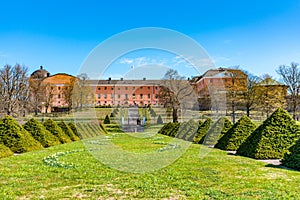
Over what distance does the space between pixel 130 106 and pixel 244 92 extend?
53.6 feet

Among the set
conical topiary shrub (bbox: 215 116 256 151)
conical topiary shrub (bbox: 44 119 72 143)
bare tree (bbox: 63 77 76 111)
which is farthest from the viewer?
bare tree (bbox: 63 77 76 111)

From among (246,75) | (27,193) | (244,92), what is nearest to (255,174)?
(27,193)

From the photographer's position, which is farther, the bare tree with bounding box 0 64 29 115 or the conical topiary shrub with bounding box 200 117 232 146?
the bare tree with bounding box 0 64 29 115

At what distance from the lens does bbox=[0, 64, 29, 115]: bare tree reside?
36.7 m

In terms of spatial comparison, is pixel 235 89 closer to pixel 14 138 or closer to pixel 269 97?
pixel 269 97

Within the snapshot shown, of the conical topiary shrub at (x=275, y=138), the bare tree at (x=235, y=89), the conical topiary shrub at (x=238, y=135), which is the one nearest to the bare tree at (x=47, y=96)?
the bare tree at (x=235, y=89)

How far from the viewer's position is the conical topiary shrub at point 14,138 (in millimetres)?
12211

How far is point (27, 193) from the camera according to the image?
5496 millimetres

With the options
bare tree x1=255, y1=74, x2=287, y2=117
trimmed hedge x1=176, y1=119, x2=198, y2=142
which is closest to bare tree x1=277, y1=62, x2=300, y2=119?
bare tree x1=255, y1=74, x2=287, y2=117

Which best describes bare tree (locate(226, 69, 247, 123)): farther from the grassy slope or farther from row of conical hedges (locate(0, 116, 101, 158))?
the grassy slope

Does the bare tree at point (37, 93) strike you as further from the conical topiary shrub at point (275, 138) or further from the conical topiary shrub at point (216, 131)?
the conical topiary shrub at point (275, 138)

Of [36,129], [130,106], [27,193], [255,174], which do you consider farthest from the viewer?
[130,106]

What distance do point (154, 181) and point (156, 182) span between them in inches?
3.9

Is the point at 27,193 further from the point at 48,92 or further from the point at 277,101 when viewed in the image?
the point at 48,92
